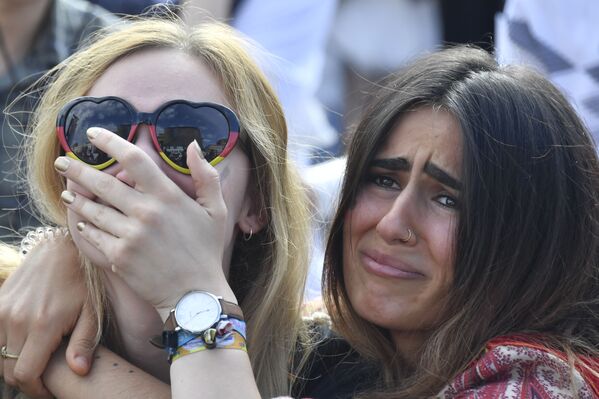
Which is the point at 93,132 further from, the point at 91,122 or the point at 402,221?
the point at 402,221

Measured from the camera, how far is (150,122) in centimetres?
204

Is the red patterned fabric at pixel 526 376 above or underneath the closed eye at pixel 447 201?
A: underneath

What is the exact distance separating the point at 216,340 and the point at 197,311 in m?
0.07

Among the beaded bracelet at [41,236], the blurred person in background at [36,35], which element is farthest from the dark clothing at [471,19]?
the beaded bracelet at [41,236]

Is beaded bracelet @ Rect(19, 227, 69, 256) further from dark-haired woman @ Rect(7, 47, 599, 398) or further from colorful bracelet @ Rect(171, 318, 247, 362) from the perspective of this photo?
dark-haired woman @ Rect(7, 47, 599, 398)

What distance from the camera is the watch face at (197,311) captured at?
191 centimetres

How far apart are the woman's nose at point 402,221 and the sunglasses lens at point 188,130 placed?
422 millimetres

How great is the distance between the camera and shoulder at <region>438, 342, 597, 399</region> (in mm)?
2018

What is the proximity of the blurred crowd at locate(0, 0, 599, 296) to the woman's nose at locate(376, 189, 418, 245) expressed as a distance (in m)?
0.44

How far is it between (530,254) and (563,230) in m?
0.09

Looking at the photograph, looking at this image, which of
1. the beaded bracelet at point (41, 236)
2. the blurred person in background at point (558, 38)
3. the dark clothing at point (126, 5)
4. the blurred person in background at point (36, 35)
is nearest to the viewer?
the beaded bracelet at point (41, 236)

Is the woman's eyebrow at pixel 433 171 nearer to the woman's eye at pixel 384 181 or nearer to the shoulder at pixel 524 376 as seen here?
the woman's eye at pixel 384 181

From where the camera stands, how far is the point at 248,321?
2.36 metres

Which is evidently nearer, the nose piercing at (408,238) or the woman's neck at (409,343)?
the nose piercing at (408,238)
